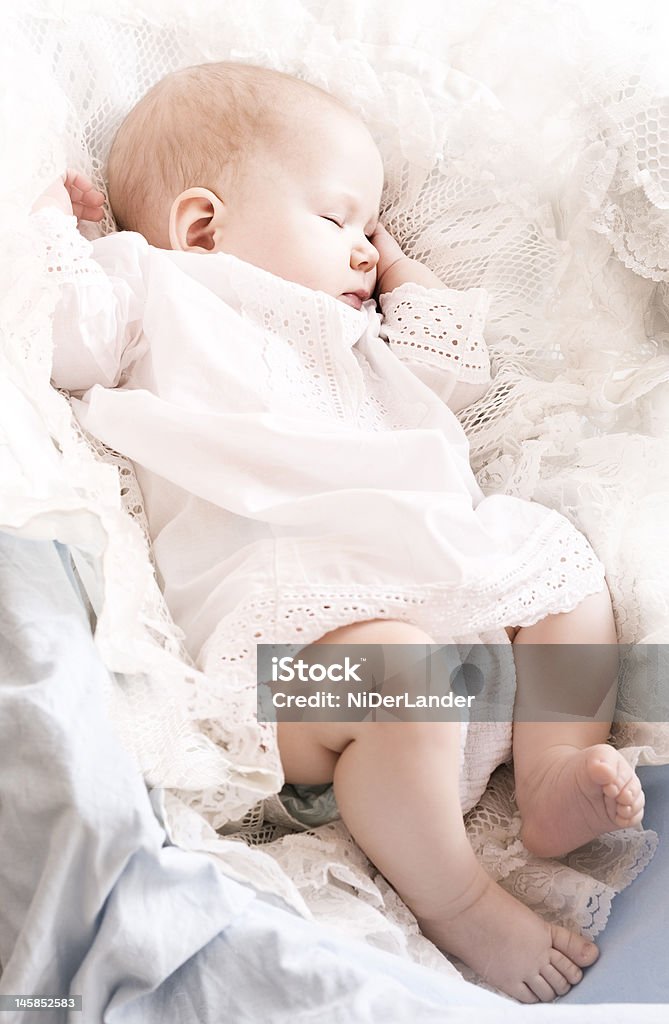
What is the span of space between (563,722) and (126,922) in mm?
393

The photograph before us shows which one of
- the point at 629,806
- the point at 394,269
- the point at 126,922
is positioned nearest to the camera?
the point at 126,922

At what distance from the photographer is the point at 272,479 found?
91cm

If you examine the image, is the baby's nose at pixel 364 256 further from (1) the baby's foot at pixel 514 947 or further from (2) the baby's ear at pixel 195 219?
(1) the baby's foot at pixel 514 947

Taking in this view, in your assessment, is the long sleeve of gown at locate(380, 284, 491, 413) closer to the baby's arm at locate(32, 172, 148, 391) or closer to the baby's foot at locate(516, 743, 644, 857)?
the baby's arm at locate(32, 172, 148, 391)

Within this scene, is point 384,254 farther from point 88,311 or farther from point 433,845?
point 433,845

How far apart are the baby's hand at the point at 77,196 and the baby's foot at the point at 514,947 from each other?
0.72 meters

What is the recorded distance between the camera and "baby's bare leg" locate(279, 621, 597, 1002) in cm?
79

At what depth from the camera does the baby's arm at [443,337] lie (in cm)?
111

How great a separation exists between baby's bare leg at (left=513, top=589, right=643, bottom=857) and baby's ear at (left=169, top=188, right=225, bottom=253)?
522 millimetres

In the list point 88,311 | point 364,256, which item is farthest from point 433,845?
point 364,256

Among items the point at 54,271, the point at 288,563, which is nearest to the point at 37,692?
the point at 288,563

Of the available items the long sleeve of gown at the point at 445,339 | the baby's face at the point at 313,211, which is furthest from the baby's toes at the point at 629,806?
the baby's face at the point at 313,211

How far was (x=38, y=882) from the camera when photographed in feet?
2.24

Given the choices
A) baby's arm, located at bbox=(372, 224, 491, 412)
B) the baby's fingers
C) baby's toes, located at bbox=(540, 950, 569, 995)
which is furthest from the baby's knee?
the baby's fingers
